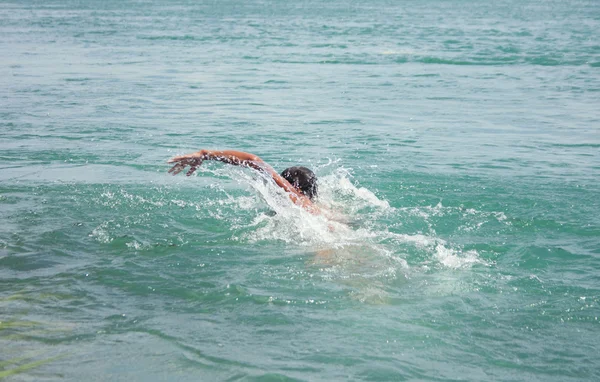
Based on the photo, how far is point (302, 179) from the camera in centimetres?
916

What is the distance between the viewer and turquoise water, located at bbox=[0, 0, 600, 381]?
5867 mm

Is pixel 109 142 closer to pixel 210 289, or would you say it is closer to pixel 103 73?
pixel 210 289

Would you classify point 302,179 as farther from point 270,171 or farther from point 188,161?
point 188,161

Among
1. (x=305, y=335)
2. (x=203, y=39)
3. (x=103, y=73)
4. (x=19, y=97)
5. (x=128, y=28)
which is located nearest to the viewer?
(x=305, y=335)

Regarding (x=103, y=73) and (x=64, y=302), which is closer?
(x=64, y=302)

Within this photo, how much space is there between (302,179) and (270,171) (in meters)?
0.66

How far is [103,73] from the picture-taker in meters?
24.7

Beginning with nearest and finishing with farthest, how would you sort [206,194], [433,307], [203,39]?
[433,307], [206,194], [203,39]

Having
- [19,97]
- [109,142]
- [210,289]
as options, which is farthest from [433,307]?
[19,97]

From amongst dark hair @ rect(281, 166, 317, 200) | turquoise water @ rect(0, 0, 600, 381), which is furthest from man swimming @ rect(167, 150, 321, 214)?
turquoise water @ rect(0, 0, 600, 381)

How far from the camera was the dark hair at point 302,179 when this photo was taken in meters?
9.16

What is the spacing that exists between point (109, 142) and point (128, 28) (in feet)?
114

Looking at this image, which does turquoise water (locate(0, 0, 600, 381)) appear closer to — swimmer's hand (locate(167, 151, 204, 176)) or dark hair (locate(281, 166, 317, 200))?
dark hair (locate(281, 166, 317, 200))

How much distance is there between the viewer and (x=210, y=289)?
7.12 metres
